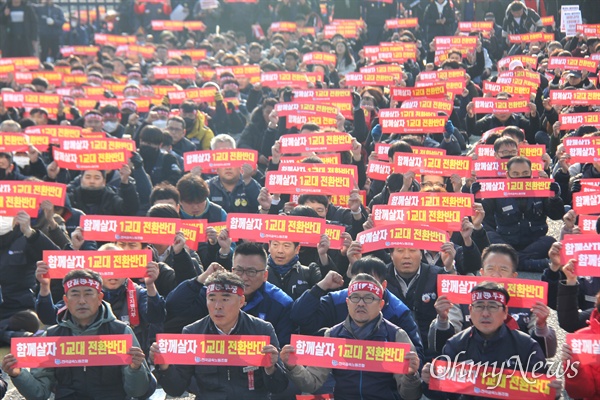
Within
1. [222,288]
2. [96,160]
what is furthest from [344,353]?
[96,160]

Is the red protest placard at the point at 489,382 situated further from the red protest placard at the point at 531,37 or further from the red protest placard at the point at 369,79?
the red protest placard at the point at 531,37

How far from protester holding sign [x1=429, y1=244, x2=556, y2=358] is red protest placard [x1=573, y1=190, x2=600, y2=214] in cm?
174

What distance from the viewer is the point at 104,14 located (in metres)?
33.3

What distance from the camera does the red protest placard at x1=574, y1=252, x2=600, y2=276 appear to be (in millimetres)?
8203

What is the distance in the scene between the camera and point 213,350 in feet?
24.4

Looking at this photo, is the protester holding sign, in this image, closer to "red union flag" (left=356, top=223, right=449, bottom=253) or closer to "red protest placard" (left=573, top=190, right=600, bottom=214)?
"red union flag" (left=356, top=223, right=449, bottom=253)

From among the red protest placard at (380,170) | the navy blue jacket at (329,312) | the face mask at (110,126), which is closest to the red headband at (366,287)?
the navy blue jacket at (329,312)

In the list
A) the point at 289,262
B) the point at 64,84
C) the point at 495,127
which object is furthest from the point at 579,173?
the point at 64,84

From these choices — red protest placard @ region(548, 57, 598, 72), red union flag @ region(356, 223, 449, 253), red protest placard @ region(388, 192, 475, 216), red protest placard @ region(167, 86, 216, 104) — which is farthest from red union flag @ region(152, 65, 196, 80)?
red union flag @ region(356, 223, 449, 253)

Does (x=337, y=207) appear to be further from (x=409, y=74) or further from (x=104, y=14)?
(x=104, y=14)

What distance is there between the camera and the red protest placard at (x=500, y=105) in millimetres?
15758

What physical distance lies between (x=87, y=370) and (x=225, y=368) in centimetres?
97

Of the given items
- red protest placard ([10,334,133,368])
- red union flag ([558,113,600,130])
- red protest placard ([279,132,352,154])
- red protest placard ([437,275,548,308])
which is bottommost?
red protest placard ([10,334,133,368])

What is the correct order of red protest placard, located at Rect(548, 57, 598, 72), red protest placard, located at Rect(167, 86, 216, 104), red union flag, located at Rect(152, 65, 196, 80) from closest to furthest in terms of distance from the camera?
red protest placard, located at Rect(548, 57, 598, 72) → red protest placard, located at Rect(167, 86, 216, 104) → red union flag, located at Rect(152, 65, 196, 80)
